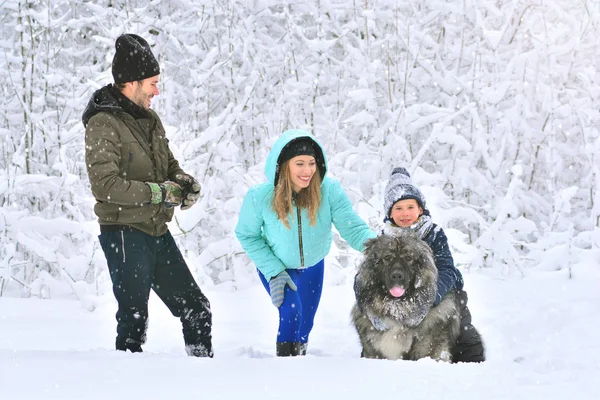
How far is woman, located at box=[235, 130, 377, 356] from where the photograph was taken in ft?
11.9

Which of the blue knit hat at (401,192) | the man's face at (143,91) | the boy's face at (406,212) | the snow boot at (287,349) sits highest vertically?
the man's face at (143,91)

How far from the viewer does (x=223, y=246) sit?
7.19 meters

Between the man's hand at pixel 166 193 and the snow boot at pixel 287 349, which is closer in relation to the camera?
the man's hand at pixel 166 193

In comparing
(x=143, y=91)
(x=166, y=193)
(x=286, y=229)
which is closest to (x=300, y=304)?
(x=286, y=229)

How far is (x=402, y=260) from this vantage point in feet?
10.8

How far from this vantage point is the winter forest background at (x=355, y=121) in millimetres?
6676

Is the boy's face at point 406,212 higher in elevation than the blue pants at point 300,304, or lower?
higher

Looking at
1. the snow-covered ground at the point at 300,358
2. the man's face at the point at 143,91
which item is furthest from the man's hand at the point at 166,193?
the snow-covered ground at the point at 300,358

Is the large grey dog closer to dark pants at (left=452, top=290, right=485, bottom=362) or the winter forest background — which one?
dark pants at (left=452, top=290, right=485, bottom=362)

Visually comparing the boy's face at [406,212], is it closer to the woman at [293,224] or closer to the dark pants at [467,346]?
the woman at [293,224]

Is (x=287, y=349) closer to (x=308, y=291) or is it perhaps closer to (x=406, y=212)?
(x=308, y=291)

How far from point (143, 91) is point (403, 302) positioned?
72.6 inches

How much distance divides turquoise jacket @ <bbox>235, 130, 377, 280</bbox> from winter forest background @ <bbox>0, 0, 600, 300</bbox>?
104 inches

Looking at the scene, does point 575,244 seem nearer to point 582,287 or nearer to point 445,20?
point 582,287
